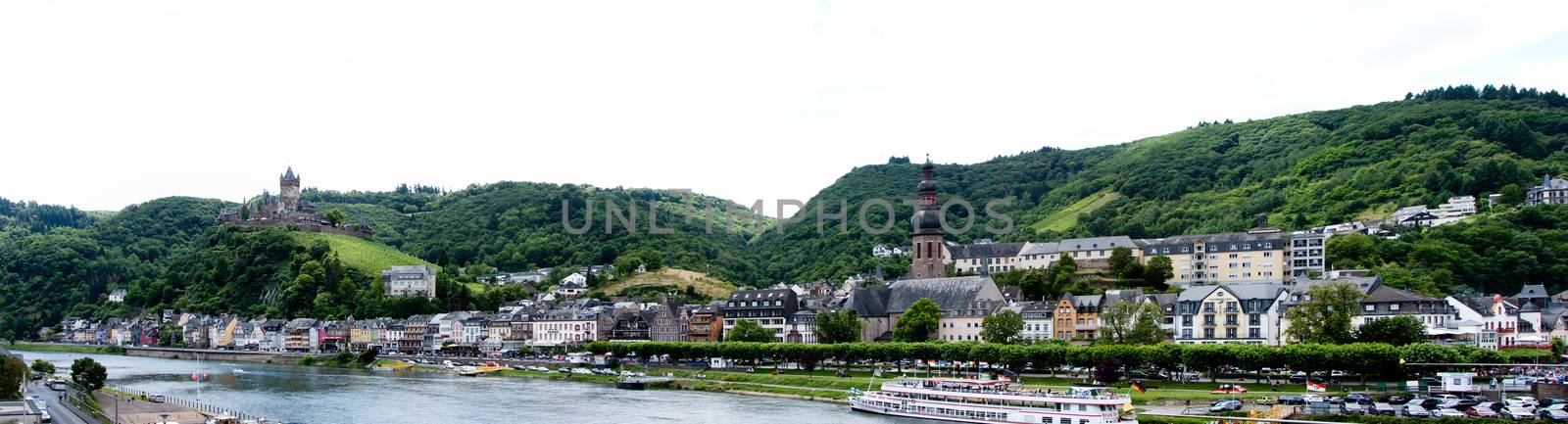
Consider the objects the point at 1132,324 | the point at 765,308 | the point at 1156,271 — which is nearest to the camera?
the point at 1132,324

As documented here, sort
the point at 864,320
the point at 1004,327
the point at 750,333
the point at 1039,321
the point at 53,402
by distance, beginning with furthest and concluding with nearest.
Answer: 1. the point at 864,320
2. the point at 750,333
3. the point at 1039,321
4. the point at 1004,327
5. the point at 53,402

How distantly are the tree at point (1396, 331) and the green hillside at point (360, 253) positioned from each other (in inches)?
5313

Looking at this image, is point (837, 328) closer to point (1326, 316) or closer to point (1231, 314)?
point (1231, 314)

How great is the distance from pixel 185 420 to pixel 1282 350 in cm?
5662

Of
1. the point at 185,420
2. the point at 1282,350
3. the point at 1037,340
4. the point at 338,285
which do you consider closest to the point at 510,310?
the point at 338,285

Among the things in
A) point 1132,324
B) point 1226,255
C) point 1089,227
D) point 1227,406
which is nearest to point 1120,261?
point 1226,255

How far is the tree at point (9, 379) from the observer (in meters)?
62.6

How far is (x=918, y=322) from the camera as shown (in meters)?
98.8

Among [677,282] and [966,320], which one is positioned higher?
[677,282]

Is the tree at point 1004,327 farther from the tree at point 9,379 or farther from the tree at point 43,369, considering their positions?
the tree at point 43,369

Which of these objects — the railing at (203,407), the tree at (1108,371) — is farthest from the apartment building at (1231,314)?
the railing at (203,407)

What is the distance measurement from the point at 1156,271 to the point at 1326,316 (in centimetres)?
3340

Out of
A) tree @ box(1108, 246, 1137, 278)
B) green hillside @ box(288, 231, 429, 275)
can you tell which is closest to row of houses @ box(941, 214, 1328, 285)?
tree @ box(1108, 246, 1137, 278)

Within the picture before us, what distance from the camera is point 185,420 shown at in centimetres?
6003
